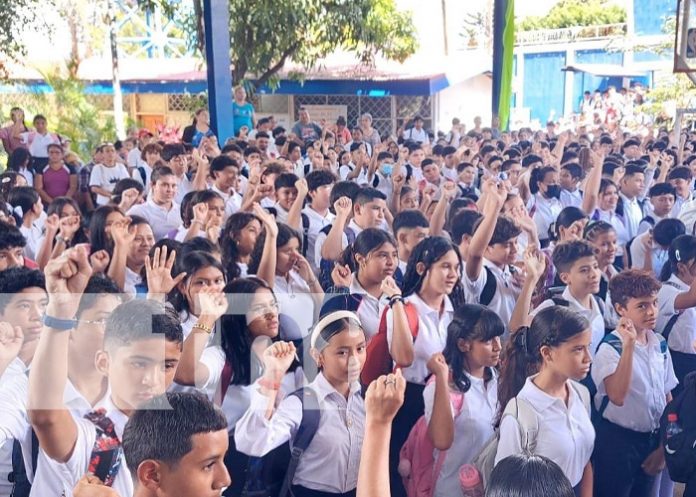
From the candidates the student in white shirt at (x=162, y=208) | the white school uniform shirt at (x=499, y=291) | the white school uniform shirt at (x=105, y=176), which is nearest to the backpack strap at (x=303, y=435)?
the white school uniform shirt at (x=499, y=291)

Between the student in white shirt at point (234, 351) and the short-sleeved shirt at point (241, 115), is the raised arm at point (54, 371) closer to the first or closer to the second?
the student in white shirt at point (234, 351)

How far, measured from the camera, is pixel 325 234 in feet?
13.6

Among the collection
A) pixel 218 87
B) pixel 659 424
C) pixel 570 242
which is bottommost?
pixel 659 424

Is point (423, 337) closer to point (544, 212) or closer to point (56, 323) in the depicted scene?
point (56, 323)

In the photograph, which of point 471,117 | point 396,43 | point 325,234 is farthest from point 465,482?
point 471,117

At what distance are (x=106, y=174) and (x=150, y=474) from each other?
18.0 ft

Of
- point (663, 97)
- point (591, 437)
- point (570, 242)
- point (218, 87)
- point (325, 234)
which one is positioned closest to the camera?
point (591, 437)

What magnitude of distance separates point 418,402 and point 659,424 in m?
0.83

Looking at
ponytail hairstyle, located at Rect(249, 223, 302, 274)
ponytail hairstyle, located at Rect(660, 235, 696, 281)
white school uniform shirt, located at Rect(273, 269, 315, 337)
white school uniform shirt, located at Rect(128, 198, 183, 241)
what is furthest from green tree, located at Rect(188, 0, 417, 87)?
ponytail hairstyle, located at Rect(660, 235, 696, 281)

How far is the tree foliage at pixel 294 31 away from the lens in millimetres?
10617

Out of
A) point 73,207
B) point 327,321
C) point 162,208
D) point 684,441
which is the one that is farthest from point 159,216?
point 684,441

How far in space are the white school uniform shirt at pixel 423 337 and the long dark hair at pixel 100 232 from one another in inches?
57.9

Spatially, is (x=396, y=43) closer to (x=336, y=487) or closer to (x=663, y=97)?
(x=663, y=97)

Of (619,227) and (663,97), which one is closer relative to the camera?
(619,227)
